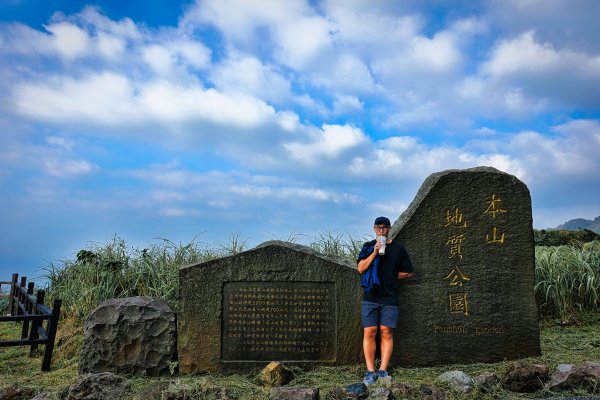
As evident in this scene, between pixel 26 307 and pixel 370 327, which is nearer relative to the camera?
pixel 370 327

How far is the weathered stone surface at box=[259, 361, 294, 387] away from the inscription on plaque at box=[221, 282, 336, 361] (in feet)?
1.12

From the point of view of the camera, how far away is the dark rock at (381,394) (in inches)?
150

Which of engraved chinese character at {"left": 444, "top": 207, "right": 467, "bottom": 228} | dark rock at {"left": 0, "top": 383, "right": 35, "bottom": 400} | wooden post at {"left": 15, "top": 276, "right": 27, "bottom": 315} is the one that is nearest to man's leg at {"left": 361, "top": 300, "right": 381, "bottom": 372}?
engraved chinese character at {"left": 444, "top": 207, "right": 467, "bottom": 228}

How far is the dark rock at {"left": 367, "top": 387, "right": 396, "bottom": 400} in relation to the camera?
380 cm

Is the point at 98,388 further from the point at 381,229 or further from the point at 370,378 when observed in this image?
the point at 381,229

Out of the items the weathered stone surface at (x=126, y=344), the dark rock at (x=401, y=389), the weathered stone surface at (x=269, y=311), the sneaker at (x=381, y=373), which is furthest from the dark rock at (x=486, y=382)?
the weathered stone surface at (x=126, y=344)

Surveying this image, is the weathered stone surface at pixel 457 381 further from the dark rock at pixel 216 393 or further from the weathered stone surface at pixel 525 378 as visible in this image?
the dark rock at pixel 216 393

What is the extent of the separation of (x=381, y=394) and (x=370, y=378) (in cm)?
56

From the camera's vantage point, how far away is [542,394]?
13.5 ft

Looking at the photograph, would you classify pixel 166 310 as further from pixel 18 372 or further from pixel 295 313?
pixel 18 372

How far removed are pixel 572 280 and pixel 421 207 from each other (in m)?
3.66

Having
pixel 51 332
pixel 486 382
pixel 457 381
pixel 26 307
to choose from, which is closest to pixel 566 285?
pixel 486 382

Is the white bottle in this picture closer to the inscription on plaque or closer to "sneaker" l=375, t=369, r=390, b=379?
the inscription on plaque

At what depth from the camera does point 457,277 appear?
5047 millimetres
